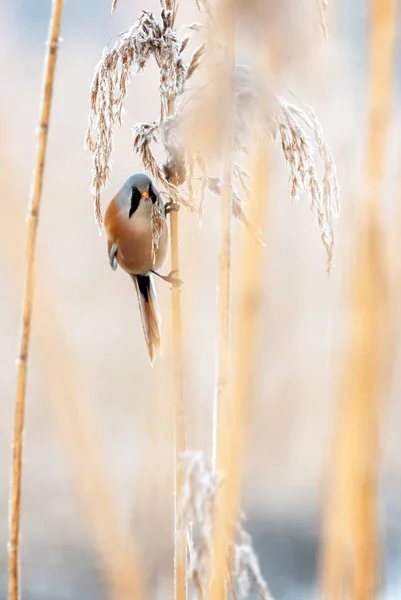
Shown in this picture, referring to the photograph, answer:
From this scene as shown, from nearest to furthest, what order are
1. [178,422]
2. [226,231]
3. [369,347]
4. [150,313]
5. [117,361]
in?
[369,347]
[226,231]
[178,422]
[150,313]
[117,361]

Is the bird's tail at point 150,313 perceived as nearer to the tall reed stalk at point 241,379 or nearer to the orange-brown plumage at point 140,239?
the orange-brown plumage at point 140,239

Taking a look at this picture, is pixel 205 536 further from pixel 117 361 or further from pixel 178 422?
pixel 117 361

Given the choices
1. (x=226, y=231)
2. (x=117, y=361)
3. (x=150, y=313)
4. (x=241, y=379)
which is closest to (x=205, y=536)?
(x=241, y=379)

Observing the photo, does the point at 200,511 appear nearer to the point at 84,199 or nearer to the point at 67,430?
the point at 67,430

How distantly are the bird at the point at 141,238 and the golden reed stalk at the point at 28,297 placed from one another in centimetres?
19

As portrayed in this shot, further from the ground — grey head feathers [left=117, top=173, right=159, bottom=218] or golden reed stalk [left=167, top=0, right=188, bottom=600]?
grey head feathers [left=117, top=173, right=159, bottom=218]

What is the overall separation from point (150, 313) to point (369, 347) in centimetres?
39

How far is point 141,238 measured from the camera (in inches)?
28.1

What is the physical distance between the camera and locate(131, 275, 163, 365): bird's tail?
0.75 metres

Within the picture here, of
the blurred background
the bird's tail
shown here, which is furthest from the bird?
the blurred background

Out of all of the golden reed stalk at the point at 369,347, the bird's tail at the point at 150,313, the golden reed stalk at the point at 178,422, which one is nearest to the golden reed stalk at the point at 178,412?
the golden reed stalk at the point at 178,422

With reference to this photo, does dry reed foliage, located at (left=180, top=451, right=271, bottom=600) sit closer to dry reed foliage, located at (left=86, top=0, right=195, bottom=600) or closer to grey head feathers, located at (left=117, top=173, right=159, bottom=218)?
dry reed foliage, located at (left=86, top=0, right=195, bottom=600)

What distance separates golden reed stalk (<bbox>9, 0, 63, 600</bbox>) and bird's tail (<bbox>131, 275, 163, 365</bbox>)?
0.74 ft

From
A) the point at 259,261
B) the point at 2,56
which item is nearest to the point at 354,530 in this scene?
the point at 259,261
